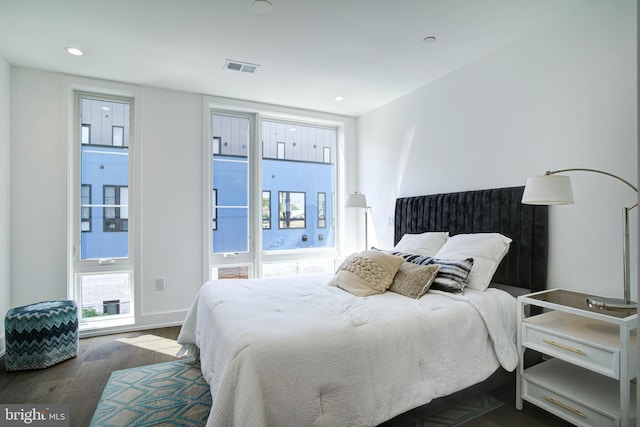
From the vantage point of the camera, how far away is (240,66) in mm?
3068

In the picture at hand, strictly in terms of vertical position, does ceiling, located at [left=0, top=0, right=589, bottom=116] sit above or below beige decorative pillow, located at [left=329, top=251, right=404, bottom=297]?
above

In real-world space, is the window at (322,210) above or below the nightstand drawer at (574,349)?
above

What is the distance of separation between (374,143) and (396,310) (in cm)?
292

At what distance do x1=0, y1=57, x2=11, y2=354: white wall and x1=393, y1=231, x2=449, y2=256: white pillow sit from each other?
147 inches

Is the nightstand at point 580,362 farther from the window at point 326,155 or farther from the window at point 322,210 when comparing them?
the window at point 326,155

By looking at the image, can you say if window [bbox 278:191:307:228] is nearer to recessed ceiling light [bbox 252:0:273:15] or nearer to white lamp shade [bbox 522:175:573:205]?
recessed ceiling light [bbox 252:0:273:15]

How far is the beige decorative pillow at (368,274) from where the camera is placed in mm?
2357

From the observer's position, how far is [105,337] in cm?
330

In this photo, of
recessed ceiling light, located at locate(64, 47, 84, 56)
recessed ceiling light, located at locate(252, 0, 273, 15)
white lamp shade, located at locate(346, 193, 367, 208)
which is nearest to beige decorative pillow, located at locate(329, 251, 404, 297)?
white lamp shade, located at locate(346, 193, 367, 208)

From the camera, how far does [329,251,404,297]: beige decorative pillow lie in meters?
2.36

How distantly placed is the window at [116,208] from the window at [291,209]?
182 cm

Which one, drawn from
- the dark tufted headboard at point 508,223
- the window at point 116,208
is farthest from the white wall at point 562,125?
the window at point 116,208

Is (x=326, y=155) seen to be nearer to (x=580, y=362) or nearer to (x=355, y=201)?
(x=355, y=201)

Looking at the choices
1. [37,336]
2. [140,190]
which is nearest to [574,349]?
[37,336]
